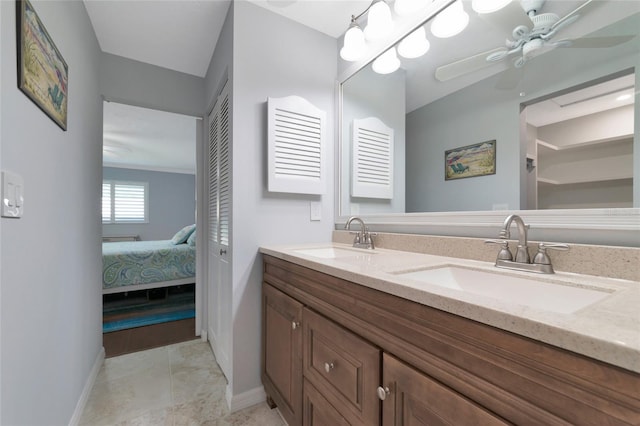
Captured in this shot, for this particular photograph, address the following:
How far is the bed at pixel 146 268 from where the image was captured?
3.12m

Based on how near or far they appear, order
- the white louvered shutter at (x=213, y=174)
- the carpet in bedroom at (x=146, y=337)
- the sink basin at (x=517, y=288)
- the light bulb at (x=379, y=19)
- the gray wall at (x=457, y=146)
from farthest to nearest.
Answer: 1. the carpet in bedroom at (x=146, y=337)
2. the white louvered shutter at (x=213, y=174)
3. the light bulb at (x=379, y=19)
4. the gray wall at (x=457, y=146)
5. the sink basin at (x=517, y=288)

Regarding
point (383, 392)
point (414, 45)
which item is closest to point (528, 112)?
point (414, 45)

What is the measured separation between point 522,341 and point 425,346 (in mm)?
219

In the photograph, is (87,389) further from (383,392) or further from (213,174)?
(383,392)

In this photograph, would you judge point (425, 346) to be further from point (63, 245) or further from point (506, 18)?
point (63, 245)

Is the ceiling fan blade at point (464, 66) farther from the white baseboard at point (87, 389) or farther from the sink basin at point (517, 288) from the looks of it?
the white baseboard at point (87, 389)

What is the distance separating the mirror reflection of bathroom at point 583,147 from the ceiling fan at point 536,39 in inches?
5.5

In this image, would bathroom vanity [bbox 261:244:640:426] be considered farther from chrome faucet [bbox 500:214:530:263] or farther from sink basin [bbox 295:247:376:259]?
sink basin [bbox 295:247:376:259]

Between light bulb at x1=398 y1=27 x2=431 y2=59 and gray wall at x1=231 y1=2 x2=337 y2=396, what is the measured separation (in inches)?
25.7

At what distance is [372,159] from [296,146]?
1.61 ft

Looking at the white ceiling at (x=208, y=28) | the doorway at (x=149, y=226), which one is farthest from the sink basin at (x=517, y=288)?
the doorway at (x=149, y=226)

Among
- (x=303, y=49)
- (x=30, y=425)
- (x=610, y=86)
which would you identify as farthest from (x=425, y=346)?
(x=303, y=49)

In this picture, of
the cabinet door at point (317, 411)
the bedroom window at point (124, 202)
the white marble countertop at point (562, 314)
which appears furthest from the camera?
the bedroom window at point (124, 202)

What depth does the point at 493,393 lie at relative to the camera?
507 mm
